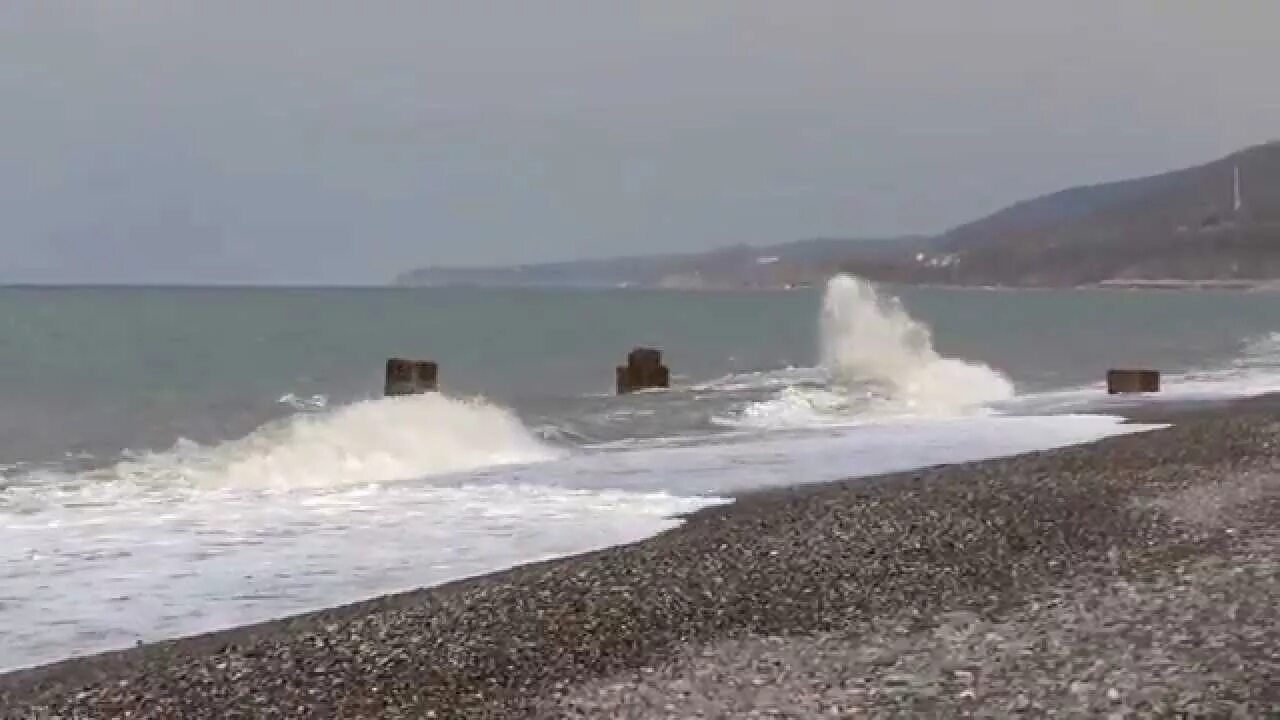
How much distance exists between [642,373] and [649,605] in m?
26.6

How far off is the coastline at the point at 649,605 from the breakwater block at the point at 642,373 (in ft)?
73.2

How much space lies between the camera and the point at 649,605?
30.3 feet

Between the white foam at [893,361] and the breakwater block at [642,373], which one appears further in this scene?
the breakwater block at [642,373]

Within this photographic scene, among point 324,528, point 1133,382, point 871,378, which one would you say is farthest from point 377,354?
point 324,528

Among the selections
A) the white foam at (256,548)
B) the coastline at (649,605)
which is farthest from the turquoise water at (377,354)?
the coastline at (649,605)

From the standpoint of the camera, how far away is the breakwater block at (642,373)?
35.7 meters

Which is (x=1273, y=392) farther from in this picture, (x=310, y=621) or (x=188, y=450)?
(x=310, y=621)

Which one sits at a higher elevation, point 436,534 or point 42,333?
point 42,333

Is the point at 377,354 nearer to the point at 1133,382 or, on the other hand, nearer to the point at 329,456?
the point at 1133,382

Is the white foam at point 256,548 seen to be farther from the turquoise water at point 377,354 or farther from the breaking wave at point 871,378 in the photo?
the breaking wave at point 871,378

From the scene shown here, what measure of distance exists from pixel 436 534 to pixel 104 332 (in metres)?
61.9

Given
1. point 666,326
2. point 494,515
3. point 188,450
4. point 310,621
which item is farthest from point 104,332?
point 310,621

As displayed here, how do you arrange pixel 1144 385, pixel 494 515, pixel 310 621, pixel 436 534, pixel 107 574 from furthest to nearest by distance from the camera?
1. pixel 1144 385
2. pixel 494 515
3. pixel 436 534
4. pixel 107 574
5. pixel 310 621

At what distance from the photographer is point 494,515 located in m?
14.3
